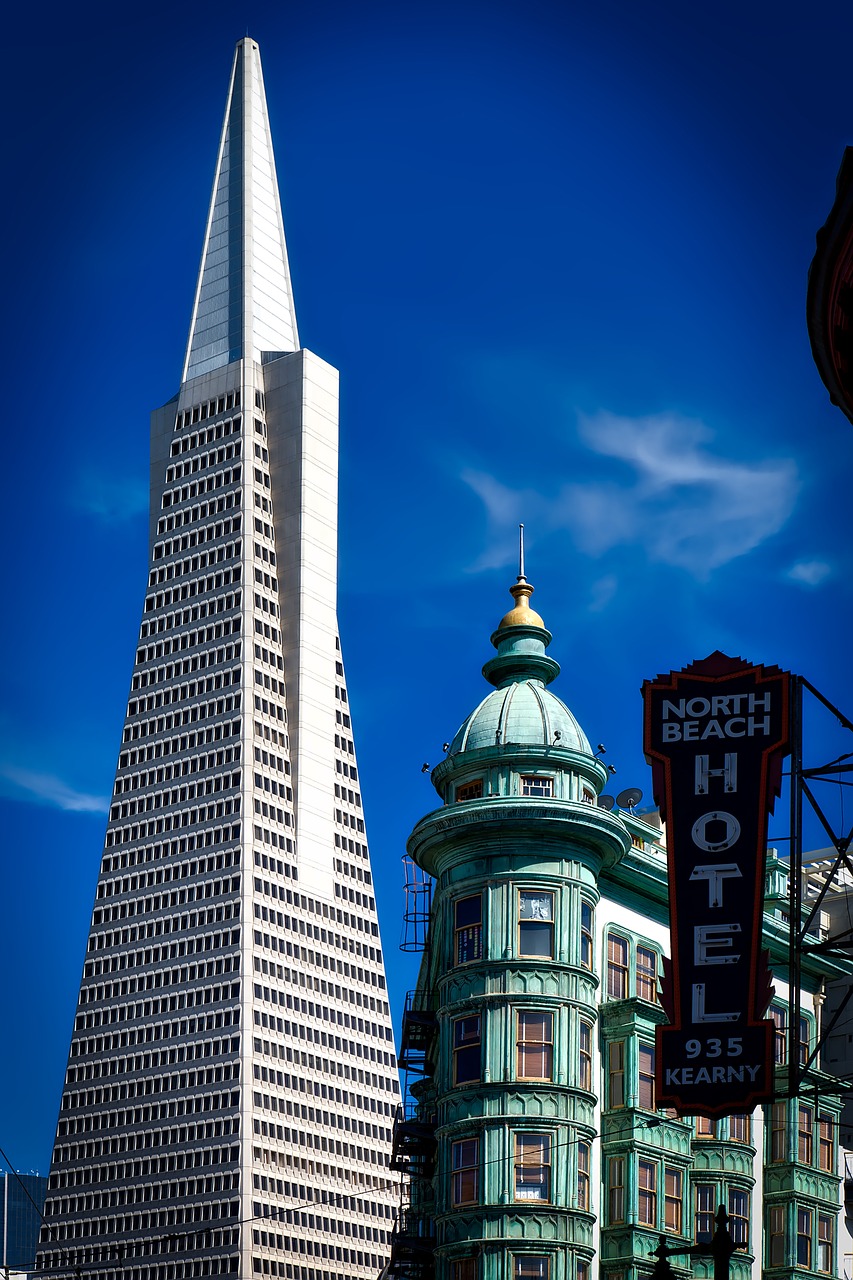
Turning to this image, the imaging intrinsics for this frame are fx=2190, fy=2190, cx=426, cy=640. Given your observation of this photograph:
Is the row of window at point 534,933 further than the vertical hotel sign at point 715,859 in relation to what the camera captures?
Yes

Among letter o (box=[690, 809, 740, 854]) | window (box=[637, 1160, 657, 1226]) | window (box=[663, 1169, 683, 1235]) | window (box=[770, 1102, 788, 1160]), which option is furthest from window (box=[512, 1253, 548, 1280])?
letter o (box=[690, 809, 740, 854])

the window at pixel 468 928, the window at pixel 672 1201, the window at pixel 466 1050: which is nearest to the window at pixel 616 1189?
the window at pixel 672 1201

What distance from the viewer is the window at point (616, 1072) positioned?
252 feet

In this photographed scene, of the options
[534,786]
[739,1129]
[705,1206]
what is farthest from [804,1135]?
[534,786]

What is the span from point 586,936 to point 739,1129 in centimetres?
1114

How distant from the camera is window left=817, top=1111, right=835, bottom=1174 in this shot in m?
86.6

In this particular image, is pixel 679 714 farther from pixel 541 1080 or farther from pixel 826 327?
pixel 826 327

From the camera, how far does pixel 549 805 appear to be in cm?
7550

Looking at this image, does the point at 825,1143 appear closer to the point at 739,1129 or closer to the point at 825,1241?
the point at 825,1241

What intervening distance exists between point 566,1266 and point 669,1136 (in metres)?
8.12

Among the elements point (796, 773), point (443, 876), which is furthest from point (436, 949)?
point (796, 773)

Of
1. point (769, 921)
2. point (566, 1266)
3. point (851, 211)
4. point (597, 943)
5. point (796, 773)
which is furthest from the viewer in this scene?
point (769, 921)

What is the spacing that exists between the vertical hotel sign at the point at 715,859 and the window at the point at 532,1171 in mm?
14649

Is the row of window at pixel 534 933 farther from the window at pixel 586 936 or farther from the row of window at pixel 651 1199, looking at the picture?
the row of window at pixel 651 1199
